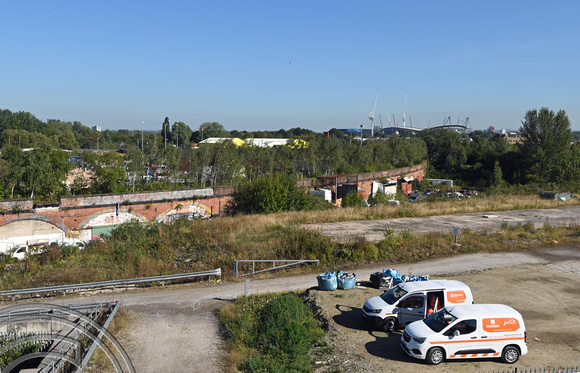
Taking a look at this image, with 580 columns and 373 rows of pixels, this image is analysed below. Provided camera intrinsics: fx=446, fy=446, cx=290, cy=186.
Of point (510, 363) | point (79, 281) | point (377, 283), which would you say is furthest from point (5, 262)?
point (510, 363)

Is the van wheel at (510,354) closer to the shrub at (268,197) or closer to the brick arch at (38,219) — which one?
the shrub at (268,197)

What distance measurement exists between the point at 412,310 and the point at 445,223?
14.7 meters

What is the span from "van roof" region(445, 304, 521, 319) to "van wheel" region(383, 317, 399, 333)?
1.55 m

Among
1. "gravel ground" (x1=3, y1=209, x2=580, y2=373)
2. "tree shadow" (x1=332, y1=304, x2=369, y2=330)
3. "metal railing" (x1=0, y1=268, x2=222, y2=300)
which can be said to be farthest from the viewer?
"metal railing" (x1=0, y1=268, x2=222, y2=300)

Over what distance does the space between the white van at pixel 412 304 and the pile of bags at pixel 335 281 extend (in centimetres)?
272

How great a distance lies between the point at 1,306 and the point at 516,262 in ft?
61.3

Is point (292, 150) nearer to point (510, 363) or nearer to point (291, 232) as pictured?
point (291, 232)

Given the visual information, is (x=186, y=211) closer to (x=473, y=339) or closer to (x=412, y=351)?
(x=412, y=351)

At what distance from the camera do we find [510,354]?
31.4 ft

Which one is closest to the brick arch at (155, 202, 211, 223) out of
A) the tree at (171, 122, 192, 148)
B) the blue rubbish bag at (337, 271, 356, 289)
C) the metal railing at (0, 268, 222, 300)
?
the metal railing at (0, 268, 222, 300)

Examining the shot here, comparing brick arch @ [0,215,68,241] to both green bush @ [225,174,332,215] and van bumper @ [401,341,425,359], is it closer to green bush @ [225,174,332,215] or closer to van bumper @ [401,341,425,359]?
green bush @ [225,174,332,215]

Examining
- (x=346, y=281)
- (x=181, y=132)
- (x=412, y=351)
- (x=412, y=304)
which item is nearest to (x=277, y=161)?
(x=346, y=281)

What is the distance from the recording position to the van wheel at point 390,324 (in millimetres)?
11336

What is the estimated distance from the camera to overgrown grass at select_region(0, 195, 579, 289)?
16281 mm
